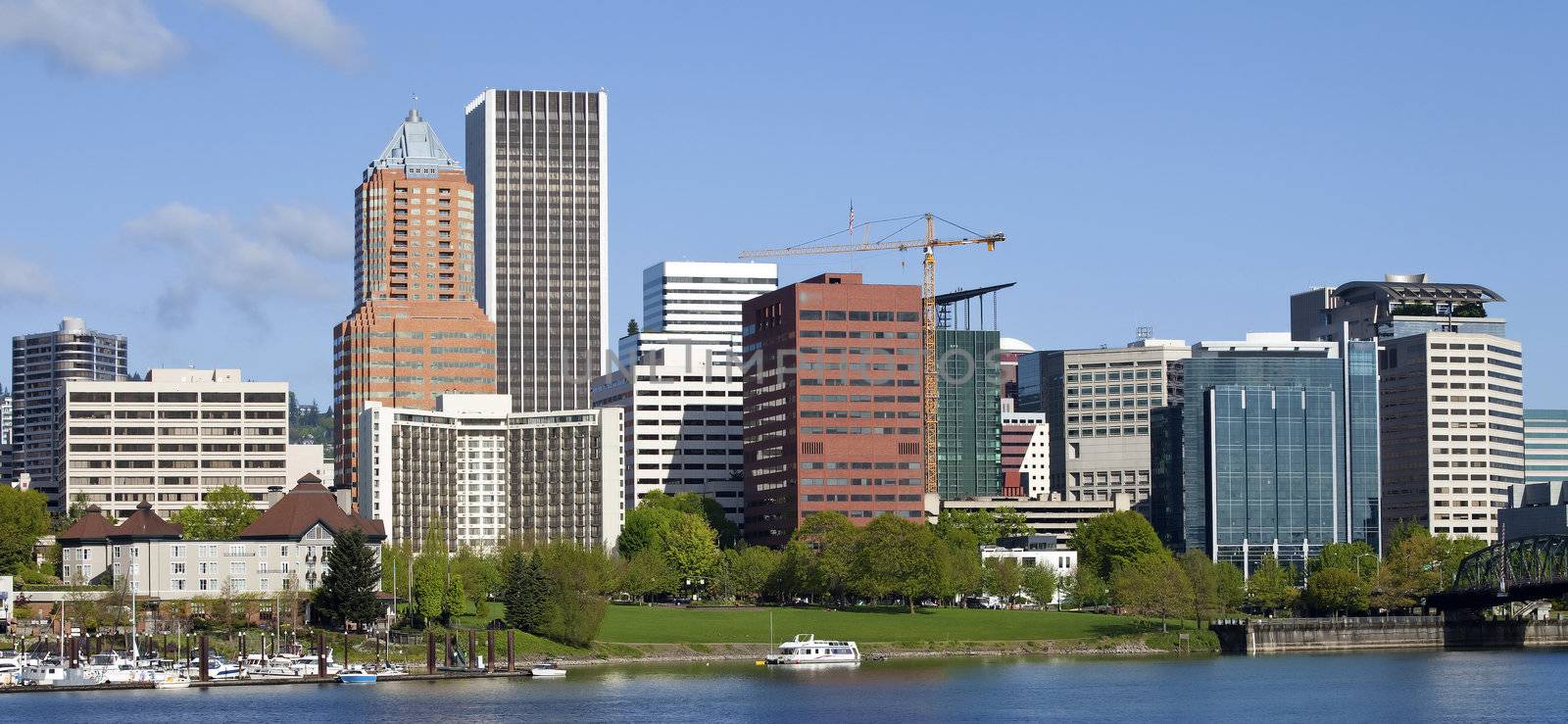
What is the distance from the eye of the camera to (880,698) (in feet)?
521

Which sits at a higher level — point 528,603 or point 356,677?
point 528,603

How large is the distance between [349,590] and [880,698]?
5712 cm

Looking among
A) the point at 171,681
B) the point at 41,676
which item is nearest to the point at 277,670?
the point at 171,681

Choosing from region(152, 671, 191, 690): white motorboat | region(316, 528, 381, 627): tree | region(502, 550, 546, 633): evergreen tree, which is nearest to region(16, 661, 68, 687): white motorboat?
region(152, 671, 191, 690): white motorboat

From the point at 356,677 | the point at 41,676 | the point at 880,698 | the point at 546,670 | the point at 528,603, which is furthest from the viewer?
the point at 528,603

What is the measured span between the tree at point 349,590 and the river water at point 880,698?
20546mm

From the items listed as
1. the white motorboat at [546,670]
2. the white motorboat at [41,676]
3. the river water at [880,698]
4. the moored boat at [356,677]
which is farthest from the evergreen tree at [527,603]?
the white motorboat at [41,676]

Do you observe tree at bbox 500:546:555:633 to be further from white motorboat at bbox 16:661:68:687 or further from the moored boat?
white motorboat at bbox 16:661:68:687

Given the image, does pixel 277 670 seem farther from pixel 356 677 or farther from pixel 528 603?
pixel 528 603

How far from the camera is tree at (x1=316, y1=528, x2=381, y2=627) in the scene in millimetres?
193125

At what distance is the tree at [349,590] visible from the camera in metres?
193

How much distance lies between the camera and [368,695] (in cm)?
15838

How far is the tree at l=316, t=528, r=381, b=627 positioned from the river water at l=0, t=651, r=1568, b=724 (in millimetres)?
20546

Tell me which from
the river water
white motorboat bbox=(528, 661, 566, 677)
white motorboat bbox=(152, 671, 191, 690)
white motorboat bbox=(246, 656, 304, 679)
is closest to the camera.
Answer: the river water
